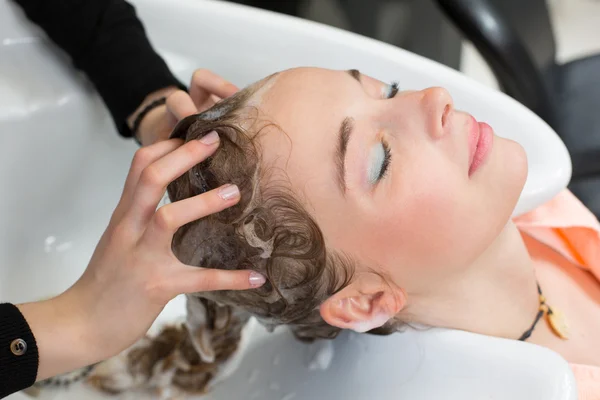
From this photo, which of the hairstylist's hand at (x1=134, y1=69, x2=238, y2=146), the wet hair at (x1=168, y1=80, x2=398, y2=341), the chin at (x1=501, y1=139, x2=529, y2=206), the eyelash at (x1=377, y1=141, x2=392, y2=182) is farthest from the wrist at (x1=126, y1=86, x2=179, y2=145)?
the chin at (x1=501, y1=139, x2=529, y2=206)

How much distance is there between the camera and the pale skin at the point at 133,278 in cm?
69

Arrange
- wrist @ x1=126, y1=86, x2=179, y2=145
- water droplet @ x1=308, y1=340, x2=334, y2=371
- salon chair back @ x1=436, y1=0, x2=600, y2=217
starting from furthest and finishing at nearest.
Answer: salon chair back @ x1=436, y1=0, x2=600, y2=217, wrist @ x1=126, y1=86, x2=179, y2=145, water droplet @ x1=308, y1=340, x2=334, y2=371

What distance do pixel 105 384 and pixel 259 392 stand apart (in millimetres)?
255

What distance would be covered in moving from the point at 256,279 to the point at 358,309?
0.14m

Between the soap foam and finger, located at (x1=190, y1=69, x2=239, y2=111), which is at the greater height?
finger, located at (x1=190, y1=69, x2=239, y2=111)

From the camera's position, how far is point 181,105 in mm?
918

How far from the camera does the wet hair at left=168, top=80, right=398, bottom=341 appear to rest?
748 mm

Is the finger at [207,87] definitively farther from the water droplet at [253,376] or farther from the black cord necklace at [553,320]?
the black cord necklace at [553,320]

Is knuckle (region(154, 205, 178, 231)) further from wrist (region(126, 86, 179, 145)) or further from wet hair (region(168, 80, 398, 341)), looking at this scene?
wrist (region(126, 86, 179, 145))

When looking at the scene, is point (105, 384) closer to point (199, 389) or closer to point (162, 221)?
point (199, 389)

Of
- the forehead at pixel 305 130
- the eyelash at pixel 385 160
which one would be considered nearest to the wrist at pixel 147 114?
the forehead at pixel 305 130

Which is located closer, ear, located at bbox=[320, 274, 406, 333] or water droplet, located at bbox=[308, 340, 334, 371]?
ear, located at bbox=[320, 274, 406, 333]

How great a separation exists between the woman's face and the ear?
2 cm

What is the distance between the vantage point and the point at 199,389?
1.03m
